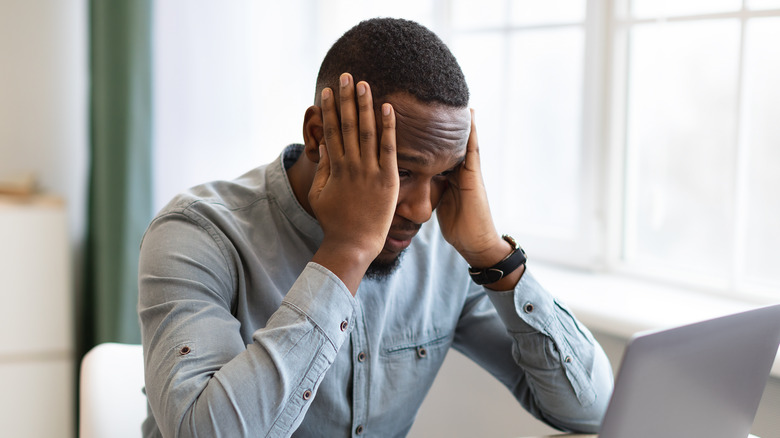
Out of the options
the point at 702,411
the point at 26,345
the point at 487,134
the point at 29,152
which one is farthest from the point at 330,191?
the point at 29,152

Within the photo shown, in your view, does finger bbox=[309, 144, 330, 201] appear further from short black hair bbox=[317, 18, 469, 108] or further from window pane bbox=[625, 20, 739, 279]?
window pane bbox=[625, 20, 739, 279]

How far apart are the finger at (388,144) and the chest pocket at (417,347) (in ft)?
1.27

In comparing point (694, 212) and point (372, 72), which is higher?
point (372, 72)

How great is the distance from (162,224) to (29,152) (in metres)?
1.79

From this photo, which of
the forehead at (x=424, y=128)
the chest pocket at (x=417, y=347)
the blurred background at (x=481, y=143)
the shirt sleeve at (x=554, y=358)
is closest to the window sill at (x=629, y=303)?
the blurred background at (x=481, y=143)

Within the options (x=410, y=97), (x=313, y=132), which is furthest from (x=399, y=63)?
(x=313, y=132)

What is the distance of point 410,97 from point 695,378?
1.82ft

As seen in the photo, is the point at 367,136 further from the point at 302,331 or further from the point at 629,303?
the point at 629,303

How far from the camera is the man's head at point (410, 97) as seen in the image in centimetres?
116

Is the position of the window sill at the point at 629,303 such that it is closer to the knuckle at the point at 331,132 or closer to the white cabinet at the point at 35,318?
the knuckle at the point at 331,132

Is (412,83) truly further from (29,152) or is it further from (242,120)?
(29,152)

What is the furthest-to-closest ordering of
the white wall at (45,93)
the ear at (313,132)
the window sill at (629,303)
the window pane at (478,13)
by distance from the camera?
1. the white wall at (45,93)
2. the window pane at (478,13)
3. the window sill at (629,303)
4. the ear at (313,132)

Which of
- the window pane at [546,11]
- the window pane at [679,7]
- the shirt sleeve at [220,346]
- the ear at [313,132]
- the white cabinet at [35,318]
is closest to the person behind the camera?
the shirt sleeve at [220,346]

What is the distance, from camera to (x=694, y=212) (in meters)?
1.94
